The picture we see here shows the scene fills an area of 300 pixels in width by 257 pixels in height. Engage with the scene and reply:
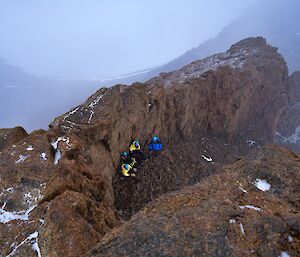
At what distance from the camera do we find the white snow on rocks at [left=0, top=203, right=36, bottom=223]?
12.4m

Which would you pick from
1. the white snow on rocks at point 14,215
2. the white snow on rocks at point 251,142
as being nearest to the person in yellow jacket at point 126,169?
the white snow on rocks at point 14,215

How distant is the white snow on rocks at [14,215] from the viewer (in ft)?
40.7

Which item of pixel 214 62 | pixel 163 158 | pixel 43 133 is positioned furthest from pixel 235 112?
pixel 43 133

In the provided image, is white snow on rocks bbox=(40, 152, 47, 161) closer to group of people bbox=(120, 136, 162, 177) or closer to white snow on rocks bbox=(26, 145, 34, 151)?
white snow on rocks bbox=(26, 145, 34, 151)

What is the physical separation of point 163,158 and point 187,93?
9684mm

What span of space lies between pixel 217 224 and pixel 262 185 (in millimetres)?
3403

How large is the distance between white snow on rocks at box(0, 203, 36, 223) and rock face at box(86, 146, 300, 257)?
525 centimetres

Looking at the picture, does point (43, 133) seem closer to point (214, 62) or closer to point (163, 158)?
point (163, 158)

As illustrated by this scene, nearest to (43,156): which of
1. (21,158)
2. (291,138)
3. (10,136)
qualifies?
(21,158)

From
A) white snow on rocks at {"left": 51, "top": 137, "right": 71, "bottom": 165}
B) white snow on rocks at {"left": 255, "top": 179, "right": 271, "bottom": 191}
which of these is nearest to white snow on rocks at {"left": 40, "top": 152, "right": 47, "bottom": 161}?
white snow on rocks at {"left": 51, "top": 137, "right": 71, "bottom": 165}

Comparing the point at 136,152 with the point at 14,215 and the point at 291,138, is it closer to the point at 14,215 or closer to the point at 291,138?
the point at 14,215

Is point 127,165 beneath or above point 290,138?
above

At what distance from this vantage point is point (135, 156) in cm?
2642

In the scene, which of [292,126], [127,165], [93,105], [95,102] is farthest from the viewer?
[292,126]
